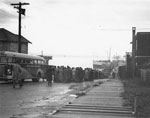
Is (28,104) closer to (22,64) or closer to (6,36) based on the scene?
(22,64)

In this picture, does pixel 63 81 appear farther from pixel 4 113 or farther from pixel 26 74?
pixel 4 113

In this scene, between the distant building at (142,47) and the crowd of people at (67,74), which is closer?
the crowd of people at (67,74)

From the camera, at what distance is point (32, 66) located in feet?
100

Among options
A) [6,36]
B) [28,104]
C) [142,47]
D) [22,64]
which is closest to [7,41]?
[6,36]

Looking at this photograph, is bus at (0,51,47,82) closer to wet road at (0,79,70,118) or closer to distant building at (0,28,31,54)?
wet road at (0,79,70,118)

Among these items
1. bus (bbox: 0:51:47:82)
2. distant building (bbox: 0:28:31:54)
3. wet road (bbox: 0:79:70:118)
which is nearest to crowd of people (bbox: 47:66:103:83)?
bus (bbox: 0:51:47:82)

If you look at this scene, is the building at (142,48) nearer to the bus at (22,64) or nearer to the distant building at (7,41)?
the bus at (22,64)

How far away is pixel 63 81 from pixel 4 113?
72.4 feet

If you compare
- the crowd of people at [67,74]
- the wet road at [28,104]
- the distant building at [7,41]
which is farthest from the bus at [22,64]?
the distant building at [7,41]

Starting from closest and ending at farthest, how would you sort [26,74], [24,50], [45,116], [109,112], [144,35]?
1. [45,116]
2. [109,112]
3. [26,74]
4. [144,35]
5. [24,50]

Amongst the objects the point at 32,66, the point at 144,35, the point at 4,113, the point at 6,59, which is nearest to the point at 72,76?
the point at 32,66

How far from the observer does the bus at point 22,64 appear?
25875 millimetres

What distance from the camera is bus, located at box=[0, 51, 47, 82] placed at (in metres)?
25.9

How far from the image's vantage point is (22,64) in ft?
93.9
